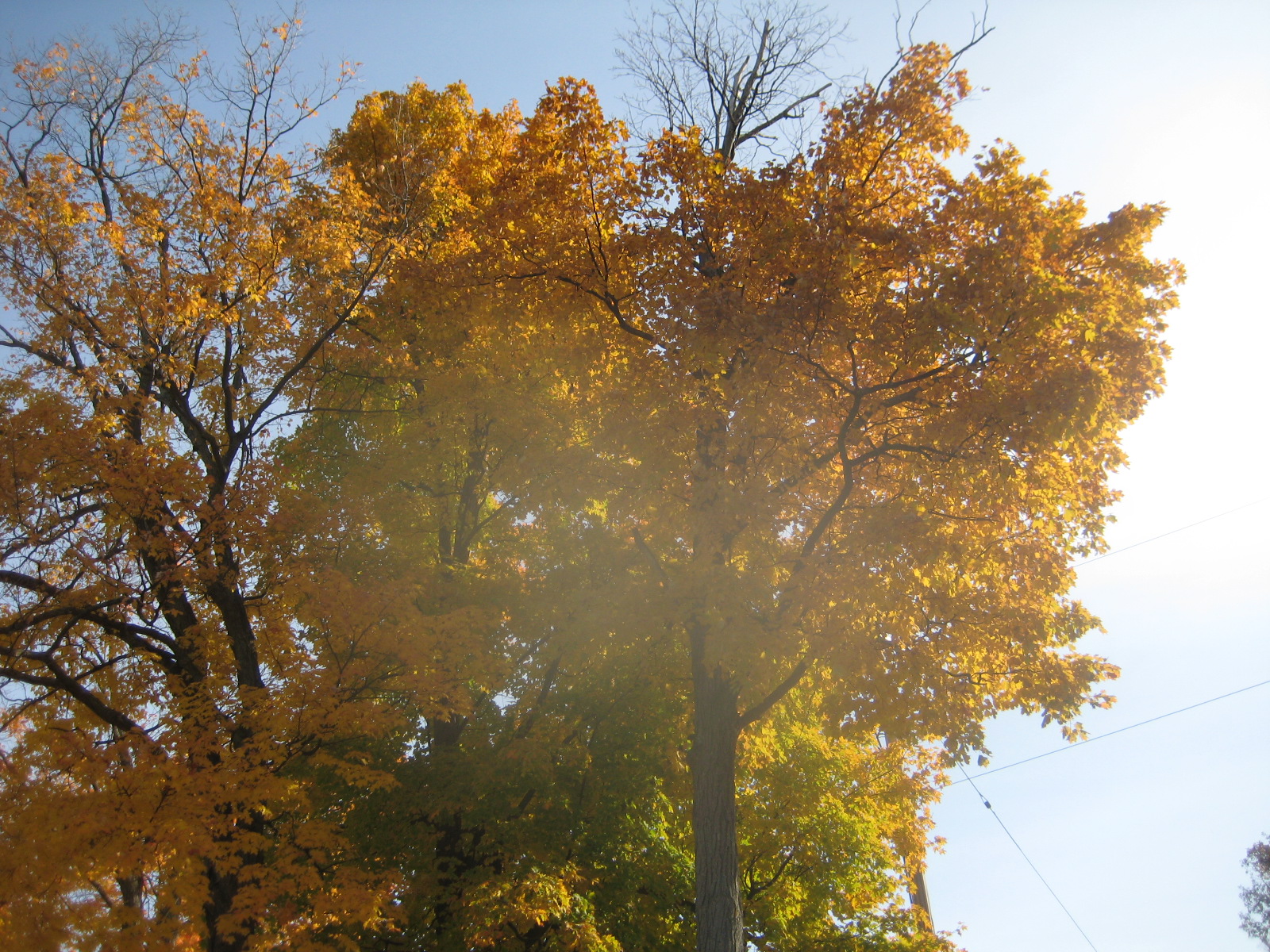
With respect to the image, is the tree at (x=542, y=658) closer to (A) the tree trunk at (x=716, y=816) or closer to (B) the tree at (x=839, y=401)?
(B) the tree at (x=839, y=401)

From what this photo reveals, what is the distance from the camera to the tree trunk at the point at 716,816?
7242 millimetres

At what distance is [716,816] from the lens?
25.3ft

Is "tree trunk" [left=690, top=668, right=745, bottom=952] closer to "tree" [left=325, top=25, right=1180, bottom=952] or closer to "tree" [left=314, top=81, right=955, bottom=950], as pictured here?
"tree" [left=325, top=25, right=1180, bottom=952]

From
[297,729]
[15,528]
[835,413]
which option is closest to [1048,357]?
[835,413]

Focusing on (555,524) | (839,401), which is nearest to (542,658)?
(555,524)

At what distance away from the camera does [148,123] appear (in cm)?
976

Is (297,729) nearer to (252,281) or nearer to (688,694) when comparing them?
(688,694)

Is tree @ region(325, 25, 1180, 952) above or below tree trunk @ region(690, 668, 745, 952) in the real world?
above

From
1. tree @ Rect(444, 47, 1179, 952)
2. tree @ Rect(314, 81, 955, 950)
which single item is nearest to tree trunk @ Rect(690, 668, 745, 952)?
tree @ Rect(444, 47, 1179, 952)

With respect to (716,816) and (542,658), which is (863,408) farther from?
(542,658)

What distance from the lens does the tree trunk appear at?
724 cm

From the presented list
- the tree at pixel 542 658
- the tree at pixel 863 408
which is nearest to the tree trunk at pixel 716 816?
the tree at pixel 863 408

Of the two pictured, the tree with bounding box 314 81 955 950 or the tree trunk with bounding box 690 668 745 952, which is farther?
the tree with bounding box 314 81 955 950

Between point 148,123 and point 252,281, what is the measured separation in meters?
2.49
